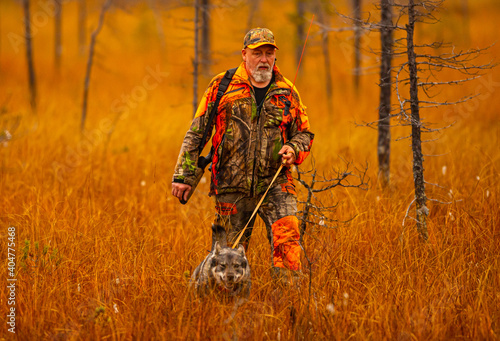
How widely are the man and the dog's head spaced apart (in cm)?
54

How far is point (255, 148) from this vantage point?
13.5ft

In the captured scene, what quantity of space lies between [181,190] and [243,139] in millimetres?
647

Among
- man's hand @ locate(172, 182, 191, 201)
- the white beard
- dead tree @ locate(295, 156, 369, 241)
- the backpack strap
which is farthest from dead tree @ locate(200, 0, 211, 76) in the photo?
man's hand @ locate(172, 182, 191, 201)

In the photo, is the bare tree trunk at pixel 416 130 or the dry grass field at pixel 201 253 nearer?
the dry grass field at pixel 201 253

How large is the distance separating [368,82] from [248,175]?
1534cm

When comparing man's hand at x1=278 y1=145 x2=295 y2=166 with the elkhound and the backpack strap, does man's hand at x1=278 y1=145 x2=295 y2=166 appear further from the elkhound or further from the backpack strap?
the elkhound

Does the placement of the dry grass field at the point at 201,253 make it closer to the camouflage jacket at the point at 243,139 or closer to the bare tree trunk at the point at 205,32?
the camouflage jacket at the point at 243,139

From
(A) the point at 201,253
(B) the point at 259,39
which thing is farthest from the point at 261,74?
(A) the point at 201,253

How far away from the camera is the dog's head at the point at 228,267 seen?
3.53m

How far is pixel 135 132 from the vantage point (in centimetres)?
1023

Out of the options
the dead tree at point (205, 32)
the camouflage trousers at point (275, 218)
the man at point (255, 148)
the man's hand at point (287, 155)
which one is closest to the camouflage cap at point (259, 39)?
the man at point (255, 148)

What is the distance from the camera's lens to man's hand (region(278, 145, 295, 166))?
399cm

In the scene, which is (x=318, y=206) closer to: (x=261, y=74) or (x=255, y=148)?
(x=255, y=148)

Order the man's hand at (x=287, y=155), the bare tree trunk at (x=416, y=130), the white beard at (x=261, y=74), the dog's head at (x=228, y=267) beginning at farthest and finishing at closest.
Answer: the bare tree trunk at (x=416, y=130) < the white beard at (x=261, y=74) < the man's hand at (x=287, y=155) < the dog's head at (x=228, y=267)
